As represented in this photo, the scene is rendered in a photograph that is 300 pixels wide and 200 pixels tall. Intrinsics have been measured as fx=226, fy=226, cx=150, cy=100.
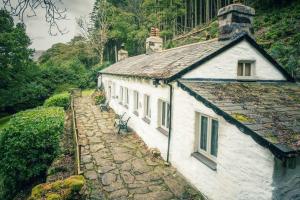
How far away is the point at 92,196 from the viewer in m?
6.55

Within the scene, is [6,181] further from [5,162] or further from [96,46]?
[96,46]

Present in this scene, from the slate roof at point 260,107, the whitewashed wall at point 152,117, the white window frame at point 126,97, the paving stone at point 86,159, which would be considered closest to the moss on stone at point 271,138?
the slate roof at point 260,107

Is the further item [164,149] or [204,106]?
[164,149]

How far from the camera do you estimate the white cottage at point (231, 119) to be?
4617 mm

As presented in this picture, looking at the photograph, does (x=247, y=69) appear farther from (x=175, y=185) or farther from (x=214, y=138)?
(x=175, y=185)

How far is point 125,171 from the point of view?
26.6ft

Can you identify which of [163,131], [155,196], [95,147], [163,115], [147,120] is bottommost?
[155,196]

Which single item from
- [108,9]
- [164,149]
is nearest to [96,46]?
[108,9]

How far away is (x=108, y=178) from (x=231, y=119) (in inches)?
182

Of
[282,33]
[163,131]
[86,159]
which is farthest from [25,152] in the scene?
[282,33]

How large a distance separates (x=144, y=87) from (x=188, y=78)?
3591 millimetres

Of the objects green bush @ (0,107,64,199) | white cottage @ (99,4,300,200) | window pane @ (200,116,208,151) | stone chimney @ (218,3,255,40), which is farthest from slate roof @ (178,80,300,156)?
green bush @ (0,107,64,199)

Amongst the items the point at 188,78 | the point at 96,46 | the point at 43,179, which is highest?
the point at 96,46

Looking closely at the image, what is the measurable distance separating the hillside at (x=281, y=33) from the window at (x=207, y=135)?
6.35 m
